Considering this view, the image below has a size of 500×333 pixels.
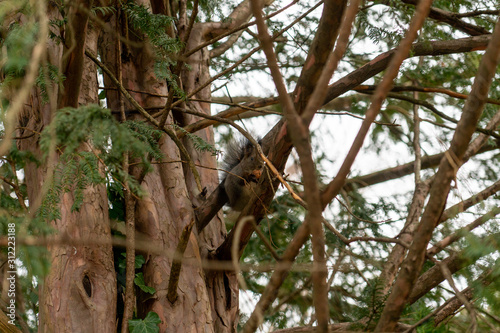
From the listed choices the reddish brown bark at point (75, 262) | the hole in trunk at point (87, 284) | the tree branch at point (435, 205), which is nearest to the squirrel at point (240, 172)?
the reddish brown bark at point (75, 262)

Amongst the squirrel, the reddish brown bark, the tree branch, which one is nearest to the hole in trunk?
the reddish brown bark

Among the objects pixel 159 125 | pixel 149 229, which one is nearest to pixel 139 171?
pixel 149 229

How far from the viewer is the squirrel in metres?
3.39

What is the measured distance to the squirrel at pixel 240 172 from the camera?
11.1 ft

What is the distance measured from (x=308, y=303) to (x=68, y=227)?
8.56 ft

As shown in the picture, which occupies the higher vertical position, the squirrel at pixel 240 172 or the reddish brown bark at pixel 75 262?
the squirrel at pixel 240 172

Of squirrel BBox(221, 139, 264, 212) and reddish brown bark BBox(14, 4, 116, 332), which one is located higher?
squirrel BBox(221, 139, 264, 212)

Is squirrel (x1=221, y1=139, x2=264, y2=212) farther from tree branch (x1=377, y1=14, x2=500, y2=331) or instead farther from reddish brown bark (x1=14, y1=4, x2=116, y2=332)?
tree branch (x1=377, y1=14, x2=500, y2=331)

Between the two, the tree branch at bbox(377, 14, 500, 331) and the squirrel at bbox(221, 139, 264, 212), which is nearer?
the tree branch at bbox(377, 14, 500, 331)

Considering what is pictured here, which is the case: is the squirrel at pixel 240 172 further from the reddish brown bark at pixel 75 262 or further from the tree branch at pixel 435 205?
the tree branch at pixel 435 205

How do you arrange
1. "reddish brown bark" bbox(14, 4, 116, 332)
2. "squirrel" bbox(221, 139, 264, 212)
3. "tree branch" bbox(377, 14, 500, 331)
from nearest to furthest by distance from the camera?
"tree branch" bbox(377, 14, 500, 331) < "reddish brown bark" bbox(14, 4, 116, 332) < "squirrel" bbox(221, 139, 264, 212)

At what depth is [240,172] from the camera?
387 cm

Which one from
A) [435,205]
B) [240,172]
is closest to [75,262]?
[435,205]

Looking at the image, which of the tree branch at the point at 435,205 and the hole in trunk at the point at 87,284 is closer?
the tree branch at the point at 435,205
